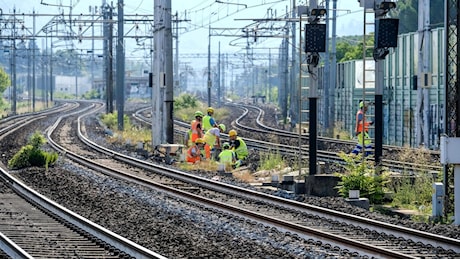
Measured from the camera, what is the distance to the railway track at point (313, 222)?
13.3m

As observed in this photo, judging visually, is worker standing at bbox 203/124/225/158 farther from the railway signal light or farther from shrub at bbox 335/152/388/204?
shrub at bbox 335/152/388/204

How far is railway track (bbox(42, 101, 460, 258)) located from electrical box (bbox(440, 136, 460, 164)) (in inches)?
71.2

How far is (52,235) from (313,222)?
13.2 feet

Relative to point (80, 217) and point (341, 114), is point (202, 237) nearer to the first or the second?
point (80, 217)

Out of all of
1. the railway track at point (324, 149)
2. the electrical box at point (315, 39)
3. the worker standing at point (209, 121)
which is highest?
the electrical box at point (315, 39)

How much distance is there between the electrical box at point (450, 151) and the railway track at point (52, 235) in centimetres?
556

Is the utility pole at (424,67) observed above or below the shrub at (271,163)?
above

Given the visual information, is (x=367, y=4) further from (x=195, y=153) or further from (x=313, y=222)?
(x=195, y=153)

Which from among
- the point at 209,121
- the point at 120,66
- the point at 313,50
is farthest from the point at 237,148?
the point at 120,66

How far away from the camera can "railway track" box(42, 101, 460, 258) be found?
13344 mm

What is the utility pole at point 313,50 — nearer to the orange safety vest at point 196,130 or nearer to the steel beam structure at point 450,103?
the steel beam structure at point 450,103

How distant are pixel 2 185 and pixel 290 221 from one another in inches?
360

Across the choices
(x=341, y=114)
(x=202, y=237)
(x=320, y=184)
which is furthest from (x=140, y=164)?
(x=341, y=114)

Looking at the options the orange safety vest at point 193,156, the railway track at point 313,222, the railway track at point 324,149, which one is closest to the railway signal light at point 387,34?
the railway track at point 324,149
